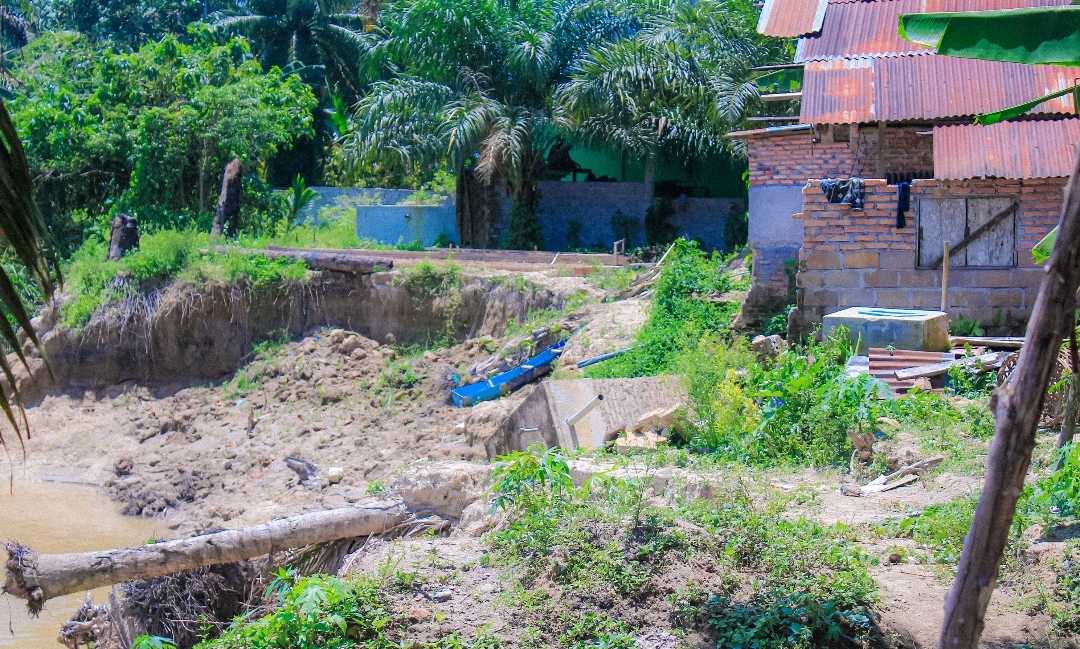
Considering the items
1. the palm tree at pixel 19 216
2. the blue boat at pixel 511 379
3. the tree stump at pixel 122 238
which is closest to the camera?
the palm tree at pixel 19 216

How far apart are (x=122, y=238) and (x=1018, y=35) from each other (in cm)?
1819

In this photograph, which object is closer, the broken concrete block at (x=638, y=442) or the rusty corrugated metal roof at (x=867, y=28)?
the broken concrete block at (x=638, y=442)

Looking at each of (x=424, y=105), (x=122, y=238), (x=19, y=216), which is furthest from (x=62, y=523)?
(x=19, y=216)

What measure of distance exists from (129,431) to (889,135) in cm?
1279

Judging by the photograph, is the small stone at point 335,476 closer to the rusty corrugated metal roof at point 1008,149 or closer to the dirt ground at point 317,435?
the dirt ground at point 317,435

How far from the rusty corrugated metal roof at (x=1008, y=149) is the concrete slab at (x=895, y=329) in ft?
5.76

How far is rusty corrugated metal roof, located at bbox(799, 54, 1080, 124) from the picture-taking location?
40.9ft

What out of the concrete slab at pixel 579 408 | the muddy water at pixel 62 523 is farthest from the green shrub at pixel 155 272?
the concrete slab at pixel 579 408

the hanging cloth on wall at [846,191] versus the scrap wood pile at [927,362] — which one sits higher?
the hanging cloth on wall at [846,191]

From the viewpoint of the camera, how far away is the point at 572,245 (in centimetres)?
2334

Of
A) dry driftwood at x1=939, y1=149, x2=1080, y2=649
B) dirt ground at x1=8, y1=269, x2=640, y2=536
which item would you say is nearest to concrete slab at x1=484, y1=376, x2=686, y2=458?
dirt ground at x1=8, y1=269, x2=640, y2=536

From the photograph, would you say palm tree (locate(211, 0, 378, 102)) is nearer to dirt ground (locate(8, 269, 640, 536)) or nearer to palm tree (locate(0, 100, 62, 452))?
dirt ground (locate(8, 269, 640, 536))

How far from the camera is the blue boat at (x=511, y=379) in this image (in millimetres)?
14523

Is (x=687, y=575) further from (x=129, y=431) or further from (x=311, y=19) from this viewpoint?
(x=311, y=19)
